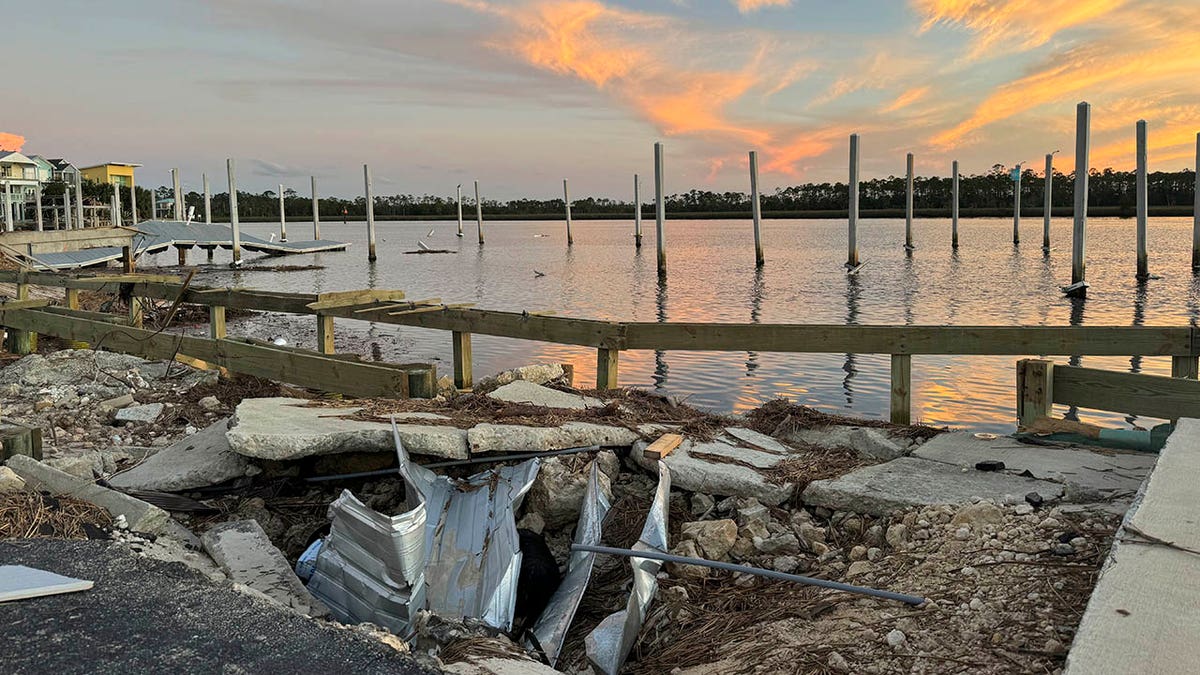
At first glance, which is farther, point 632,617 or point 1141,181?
point 1141,181

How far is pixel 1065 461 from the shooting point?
5352 mm

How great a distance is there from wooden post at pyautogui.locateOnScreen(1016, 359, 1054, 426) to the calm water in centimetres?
522

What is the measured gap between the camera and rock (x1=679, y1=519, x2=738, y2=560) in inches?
183

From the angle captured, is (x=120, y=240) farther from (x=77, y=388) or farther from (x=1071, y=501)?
(x=1071, y=501)

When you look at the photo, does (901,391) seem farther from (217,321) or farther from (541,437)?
(217,321)

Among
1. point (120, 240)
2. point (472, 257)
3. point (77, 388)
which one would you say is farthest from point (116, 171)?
point (77, 388)

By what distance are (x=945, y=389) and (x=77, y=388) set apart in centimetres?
1202

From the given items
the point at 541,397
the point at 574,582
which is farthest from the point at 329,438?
the point at 541,397

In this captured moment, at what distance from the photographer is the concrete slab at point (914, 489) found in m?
4.74

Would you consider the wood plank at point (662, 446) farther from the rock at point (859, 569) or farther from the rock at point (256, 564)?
the rock at point (256, 564)

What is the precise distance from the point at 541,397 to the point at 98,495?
3.63 m

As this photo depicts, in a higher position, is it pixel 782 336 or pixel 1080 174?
pixel 1080 174

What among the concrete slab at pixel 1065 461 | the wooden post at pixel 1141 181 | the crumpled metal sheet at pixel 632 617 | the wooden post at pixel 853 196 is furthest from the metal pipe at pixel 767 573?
the wooden post at pixel 853 196

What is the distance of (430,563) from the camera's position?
4.82 metres
